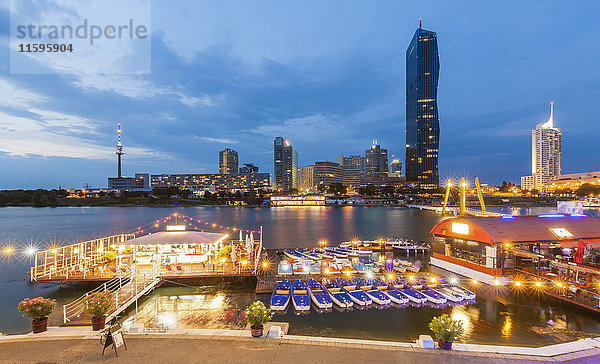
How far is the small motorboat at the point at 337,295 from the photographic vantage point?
22.4m

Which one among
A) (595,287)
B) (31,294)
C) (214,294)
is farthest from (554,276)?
(31,294)

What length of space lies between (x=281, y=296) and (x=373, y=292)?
7.53 metres

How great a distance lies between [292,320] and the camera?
20.4m

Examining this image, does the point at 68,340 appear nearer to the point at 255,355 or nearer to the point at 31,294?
the point at 255,355

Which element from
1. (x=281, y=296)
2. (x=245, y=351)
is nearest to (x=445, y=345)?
(x=245, y=351)

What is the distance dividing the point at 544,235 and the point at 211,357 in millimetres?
30022

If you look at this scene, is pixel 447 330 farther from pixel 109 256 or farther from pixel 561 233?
pixel 109 256

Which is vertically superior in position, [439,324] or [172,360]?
[439,324]

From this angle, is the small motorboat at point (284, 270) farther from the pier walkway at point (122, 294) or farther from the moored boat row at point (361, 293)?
the pier walkway at point (122, 294)

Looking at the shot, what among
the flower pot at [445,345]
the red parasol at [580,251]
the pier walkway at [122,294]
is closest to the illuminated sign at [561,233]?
the red parasol at [580,251]

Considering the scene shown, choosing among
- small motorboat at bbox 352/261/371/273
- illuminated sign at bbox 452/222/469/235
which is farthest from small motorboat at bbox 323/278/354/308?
illuminated sign at bbox 452/222/469/235

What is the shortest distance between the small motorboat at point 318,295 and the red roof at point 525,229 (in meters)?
14.8

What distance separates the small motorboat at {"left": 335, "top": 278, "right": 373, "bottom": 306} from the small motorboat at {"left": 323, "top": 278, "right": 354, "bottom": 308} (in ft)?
1.13

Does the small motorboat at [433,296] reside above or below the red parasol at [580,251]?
below
